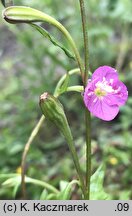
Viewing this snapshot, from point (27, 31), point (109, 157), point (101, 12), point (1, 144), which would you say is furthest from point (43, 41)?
point (109, 157)

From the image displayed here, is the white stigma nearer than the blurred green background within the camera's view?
Yes

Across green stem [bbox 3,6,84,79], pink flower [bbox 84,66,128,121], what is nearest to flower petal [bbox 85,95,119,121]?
pink flower [bbox 84,66,128,121]

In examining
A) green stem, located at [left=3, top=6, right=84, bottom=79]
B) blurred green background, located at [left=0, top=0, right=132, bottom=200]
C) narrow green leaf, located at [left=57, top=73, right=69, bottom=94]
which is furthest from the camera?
blurred green background, located at [left=0, top=0, right=132, bottom=200]

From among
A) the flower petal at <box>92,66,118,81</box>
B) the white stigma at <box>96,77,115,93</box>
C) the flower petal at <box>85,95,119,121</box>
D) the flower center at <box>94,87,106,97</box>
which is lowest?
the flower petal at <box>85,95,119,121</box>

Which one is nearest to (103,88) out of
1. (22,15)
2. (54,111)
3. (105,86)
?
(105,86)

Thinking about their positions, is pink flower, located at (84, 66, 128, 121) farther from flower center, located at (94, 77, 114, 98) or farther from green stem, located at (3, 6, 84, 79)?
green stem, located at (3, 6, 84, 79)

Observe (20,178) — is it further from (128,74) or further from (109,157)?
(128,74)
